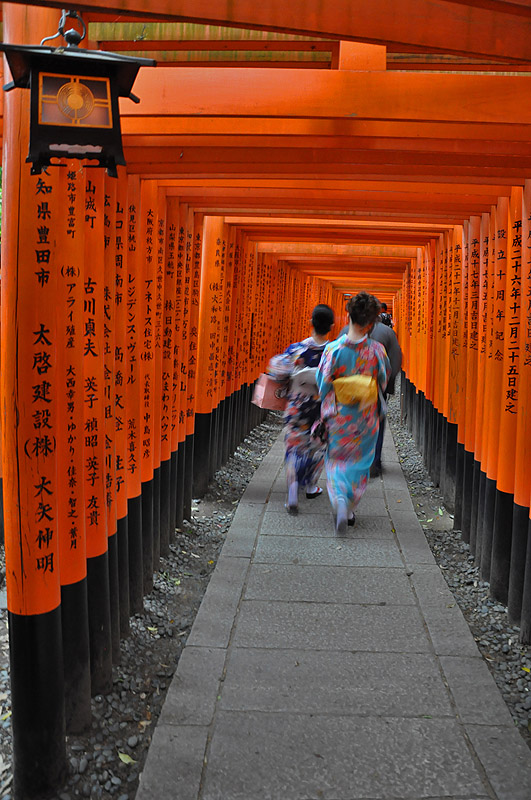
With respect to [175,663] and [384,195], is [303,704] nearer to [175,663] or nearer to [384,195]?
[175,663]

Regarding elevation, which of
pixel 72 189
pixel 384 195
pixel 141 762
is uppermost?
pixel 384 195

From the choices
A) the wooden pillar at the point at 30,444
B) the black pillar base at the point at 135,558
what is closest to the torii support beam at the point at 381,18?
the wooden pillar at the point at 30,444

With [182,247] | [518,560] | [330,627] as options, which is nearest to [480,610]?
[518,560]

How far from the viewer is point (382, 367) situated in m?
5.55

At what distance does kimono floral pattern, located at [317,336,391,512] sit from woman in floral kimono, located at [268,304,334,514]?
0.51 m

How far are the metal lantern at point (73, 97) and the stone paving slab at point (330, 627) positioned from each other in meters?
2.71

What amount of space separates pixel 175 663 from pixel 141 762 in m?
0.88

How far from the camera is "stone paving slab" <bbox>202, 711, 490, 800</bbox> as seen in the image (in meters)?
2.70

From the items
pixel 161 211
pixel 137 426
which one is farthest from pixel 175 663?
pixel 161 211

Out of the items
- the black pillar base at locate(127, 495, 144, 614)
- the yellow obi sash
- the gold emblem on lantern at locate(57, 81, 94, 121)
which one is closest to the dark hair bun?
the yellow obi sash

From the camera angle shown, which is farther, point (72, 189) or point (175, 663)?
point (175, 663)

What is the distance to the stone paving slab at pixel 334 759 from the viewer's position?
2.70 meters

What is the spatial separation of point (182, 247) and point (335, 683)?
3.55 metres

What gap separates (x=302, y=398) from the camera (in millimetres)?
6246
